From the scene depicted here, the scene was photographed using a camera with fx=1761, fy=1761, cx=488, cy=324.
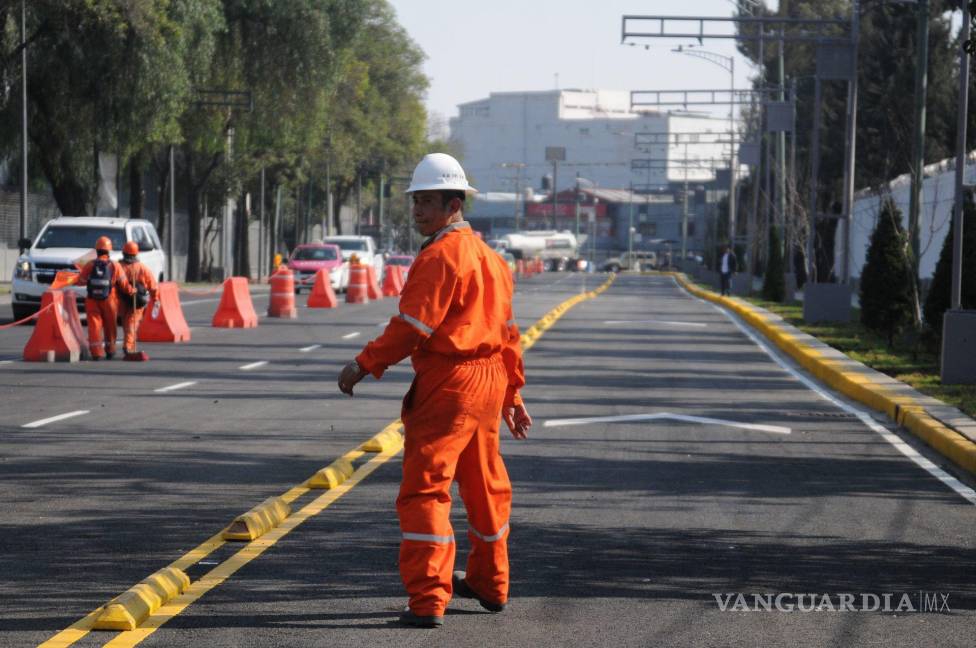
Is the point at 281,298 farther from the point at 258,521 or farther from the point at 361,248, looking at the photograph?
the point at 258,521

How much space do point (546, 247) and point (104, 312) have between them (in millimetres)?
129772

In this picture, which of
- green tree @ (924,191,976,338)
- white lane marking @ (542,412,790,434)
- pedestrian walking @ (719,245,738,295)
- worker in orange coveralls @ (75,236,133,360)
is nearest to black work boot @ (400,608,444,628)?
white lane marking @ (542,412,790,434)

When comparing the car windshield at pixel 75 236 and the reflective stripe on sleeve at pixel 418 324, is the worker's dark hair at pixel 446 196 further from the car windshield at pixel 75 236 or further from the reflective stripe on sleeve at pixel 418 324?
the car windshield at pixel 75 236

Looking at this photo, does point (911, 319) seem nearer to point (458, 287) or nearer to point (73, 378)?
point (73, 378)

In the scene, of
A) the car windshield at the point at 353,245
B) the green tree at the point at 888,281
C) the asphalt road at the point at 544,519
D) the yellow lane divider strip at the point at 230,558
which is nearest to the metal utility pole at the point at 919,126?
the green tree at the point at 888,281

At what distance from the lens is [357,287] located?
1876 inches

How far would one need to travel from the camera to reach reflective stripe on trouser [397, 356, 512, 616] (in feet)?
23.4

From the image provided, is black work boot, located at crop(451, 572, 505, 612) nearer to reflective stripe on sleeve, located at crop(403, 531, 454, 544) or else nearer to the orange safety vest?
reflective stripe on sleeve, located at crop(403, 531, 454, 544)

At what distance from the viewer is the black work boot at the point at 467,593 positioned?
758 centimetres

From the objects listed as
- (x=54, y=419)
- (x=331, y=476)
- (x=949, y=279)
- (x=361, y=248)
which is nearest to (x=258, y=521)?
(x=331, y=476)

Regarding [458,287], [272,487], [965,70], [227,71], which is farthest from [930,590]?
[227,71]

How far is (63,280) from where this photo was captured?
93.3ft

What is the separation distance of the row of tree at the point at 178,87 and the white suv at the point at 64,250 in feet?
41.2

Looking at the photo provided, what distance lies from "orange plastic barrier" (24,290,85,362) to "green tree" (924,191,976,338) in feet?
39.1
